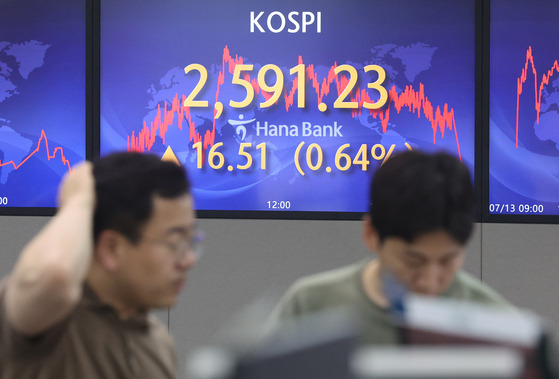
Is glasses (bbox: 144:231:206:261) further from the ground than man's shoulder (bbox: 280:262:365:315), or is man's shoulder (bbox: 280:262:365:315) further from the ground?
glasses (bbox: 144:231:206:261)

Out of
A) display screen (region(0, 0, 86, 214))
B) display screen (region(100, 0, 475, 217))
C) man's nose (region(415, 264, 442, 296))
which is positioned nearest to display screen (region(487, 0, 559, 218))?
display screen (region(100, 0, 475, 217))

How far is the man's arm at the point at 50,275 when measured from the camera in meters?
1.19

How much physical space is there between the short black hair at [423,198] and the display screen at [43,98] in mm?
3006

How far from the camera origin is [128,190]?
4.69 feet

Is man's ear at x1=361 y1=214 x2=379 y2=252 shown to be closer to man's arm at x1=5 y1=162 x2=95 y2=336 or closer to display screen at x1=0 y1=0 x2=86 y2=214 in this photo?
man's arm at x1=5 y1=162 x2=95 y2=336

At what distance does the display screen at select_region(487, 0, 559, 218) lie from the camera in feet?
13.8

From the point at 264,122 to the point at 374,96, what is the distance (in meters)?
0.60

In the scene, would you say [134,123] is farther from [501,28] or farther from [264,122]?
[501,28]

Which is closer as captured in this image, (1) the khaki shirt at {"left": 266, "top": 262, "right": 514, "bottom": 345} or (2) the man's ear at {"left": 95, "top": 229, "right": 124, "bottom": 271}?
(2) the man's ear at {"left": 95, "top": 229, "right": 124, "bottom": 271}

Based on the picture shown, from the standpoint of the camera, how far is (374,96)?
13.9 ft

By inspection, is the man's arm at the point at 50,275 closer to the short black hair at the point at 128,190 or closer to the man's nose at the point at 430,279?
the short black hair at the point at 128,190

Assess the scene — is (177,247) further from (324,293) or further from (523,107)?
(523,107)

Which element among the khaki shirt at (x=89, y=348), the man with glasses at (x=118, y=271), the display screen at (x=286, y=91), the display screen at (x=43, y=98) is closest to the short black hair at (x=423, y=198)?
the man with glasses at (x=118, y=271)
